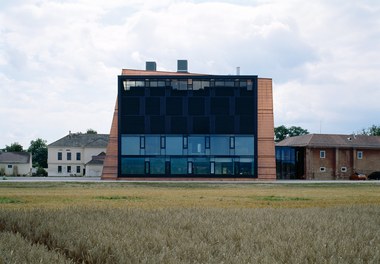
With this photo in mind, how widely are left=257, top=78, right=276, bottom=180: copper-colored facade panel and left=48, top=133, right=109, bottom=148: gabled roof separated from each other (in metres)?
43.2

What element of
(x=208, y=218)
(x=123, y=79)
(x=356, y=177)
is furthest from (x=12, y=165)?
(x=208, y=218)

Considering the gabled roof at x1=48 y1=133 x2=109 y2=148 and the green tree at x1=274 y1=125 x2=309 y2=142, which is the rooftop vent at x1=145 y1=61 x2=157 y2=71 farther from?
the green tree at x1=274 y1=125 x2=309 y2=142

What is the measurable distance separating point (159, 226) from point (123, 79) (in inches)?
2204

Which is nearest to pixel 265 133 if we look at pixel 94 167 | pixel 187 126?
pixel 187 126

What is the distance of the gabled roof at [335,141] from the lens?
79125 millimetres

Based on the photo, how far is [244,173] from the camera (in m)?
66.9

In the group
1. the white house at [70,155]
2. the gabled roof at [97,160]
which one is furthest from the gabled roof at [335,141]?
the white house at [70,155]

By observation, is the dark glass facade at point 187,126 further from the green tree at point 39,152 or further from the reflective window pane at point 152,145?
the green tree at point 39,152

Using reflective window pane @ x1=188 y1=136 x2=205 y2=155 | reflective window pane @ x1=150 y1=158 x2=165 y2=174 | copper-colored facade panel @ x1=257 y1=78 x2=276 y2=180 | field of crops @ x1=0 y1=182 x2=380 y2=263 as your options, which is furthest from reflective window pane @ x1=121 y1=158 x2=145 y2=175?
field of crops @ x1=0 y1=182 x2=380 y2=263

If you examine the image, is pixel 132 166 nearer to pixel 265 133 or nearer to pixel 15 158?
pixel 265 133

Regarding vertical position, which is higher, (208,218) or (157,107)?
(157,107)

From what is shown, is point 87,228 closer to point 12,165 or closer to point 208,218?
point 208,218

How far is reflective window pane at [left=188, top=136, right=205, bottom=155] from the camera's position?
6675 centimetres

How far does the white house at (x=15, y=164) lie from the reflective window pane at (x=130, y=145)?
4442 centimetres
